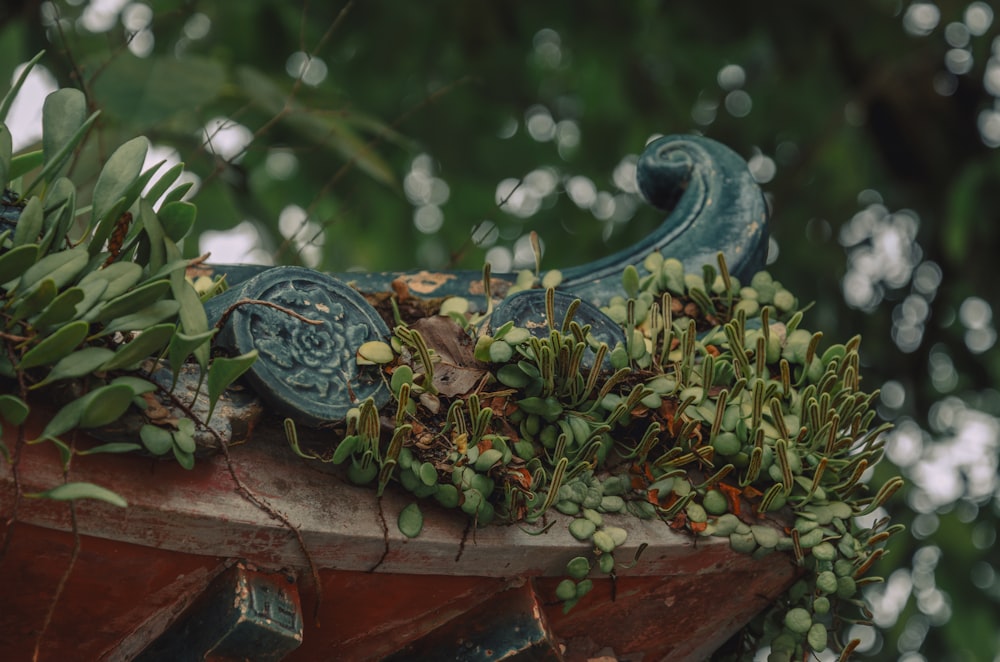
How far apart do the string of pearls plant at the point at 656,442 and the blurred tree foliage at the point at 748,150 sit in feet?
5.74

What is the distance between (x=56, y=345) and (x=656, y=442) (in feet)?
2.13

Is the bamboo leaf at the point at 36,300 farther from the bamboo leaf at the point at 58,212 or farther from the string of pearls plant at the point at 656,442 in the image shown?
the string of pearls plant at the point at 656,442

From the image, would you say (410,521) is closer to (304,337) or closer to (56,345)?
(304,337)

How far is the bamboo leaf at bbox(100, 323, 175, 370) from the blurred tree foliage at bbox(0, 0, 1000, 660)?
1877 millimetres

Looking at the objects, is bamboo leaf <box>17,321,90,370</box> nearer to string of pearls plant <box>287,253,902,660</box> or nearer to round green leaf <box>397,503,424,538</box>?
string of pearls plant <box>287,253,902,660</box>

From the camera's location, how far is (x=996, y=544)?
3662 millimetres

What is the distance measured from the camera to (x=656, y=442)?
125 centimetres

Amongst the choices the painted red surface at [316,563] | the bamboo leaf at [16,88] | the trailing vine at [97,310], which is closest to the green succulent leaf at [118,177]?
the trailing vine at [97,310]

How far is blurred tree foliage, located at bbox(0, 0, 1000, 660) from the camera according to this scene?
131 inches

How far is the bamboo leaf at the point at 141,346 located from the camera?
0.96m

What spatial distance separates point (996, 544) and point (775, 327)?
2686 mm

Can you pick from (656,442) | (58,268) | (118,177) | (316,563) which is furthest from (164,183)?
(656,442)

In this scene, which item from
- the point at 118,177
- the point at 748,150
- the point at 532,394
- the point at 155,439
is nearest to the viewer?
the point at 155,439

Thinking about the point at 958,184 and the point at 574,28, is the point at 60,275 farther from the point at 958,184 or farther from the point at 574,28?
the point at 958,184
